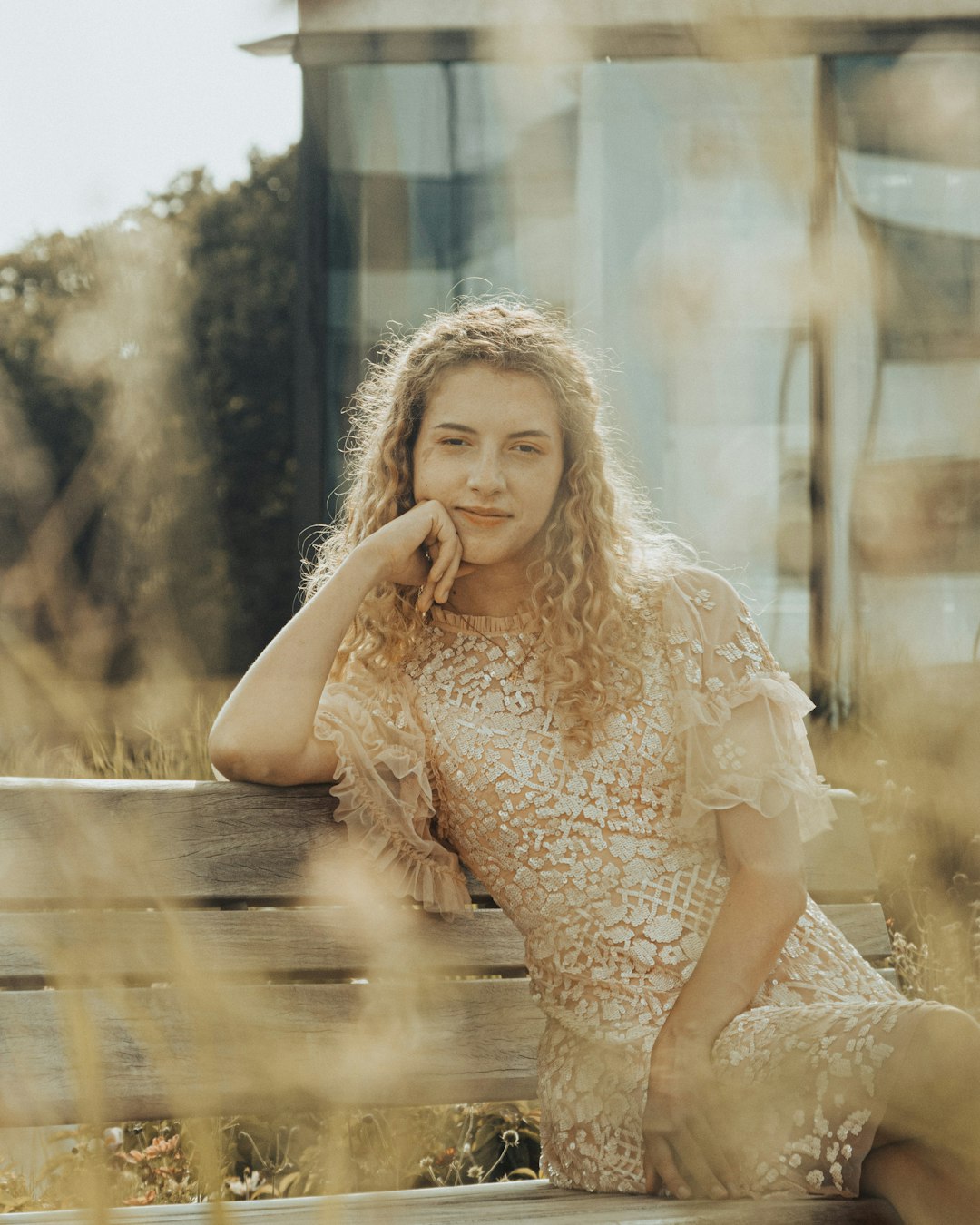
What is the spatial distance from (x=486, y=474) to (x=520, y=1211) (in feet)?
3.38

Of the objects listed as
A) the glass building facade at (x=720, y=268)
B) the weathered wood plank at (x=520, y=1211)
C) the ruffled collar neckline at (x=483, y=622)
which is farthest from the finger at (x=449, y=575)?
A: the glass building facade at (x=720, y=268)

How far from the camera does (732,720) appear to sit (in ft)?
6.31

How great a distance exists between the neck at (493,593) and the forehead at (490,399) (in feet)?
0.83

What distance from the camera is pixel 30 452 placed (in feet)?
33.4

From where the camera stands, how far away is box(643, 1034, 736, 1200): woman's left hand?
1675 millimetres

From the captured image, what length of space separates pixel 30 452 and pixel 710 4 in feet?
31.1

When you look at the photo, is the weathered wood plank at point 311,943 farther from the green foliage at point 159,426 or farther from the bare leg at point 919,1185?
the green foliage at point 159,426

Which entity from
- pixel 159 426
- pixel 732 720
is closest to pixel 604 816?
pixel 732 720

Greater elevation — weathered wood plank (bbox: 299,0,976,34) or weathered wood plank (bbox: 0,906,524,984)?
weathered wood plank (bbox: 299,0,976,34)

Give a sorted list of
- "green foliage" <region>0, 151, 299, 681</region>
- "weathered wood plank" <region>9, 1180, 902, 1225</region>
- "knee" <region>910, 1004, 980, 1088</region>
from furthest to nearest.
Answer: "green foliage" <region>0, 151, 299, 681</region>, "weathered wood plank" <region>9, 1180, 902, 1225</region>, "knee" <region>910, 1004, 980, 1088</region>

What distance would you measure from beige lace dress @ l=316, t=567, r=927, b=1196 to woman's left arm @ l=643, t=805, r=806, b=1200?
29mm

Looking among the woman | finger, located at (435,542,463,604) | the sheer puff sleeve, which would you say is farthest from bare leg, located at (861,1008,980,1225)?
finger, located at (435,542,463,604)

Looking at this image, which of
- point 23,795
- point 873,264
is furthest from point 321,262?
point 23,795

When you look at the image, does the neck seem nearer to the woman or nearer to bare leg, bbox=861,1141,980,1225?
the woman
